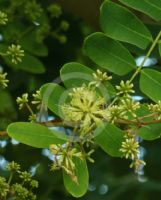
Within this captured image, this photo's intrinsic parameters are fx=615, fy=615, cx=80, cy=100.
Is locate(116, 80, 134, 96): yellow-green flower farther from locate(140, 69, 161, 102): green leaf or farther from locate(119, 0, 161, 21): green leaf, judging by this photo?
locate(119, 0, 161, 21): green leaf

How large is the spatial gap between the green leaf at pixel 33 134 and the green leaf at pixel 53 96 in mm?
78

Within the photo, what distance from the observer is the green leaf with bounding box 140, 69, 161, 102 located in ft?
5.10

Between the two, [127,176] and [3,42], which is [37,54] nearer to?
[3,42]

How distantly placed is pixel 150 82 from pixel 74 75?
21 centimetres

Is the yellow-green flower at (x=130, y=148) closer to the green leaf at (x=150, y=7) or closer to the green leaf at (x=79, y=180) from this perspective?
the green leaf at (x=79, y=180)

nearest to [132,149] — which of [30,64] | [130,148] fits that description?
[130,148]

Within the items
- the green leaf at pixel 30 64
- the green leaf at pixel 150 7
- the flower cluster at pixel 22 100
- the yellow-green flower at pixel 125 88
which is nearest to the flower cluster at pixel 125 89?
the yellow-green flower at pixel 125 88

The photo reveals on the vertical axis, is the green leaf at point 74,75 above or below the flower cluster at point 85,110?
below

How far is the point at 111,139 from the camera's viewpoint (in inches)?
56.1

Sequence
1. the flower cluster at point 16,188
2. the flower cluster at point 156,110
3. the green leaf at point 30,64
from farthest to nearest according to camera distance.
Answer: the green leaf at point 30,64 → the flower cluster at point 16,188 → the flower cluster at point 156,110

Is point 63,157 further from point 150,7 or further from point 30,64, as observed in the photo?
point 30,64

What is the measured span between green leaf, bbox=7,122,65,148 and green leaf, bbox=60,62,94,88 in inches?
6.3

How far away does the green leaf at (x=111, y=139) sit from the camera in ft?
4.58

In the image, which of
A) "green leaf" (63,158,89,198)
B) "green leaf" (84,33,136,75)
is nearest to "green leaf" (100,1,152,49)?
"green leaf" (84,33,136,75)
